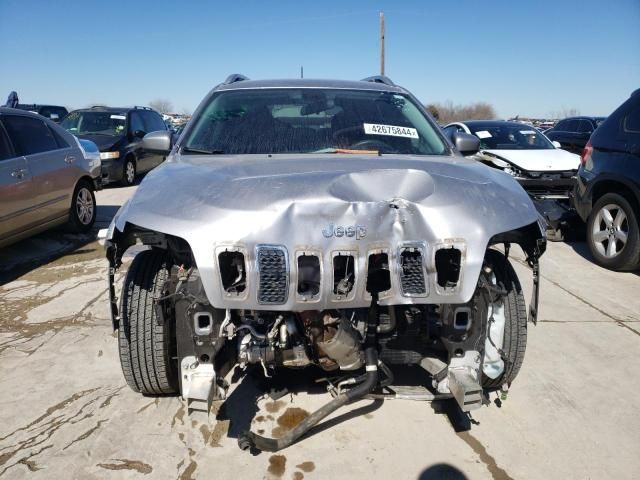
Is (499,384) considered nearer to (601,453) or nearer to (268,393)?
(601,453)

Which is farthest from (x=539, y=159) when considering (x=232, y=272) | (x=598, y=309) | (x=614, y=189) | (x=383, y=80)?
(x=232, y=272)

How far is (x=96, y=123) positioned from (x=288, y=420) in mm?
10493

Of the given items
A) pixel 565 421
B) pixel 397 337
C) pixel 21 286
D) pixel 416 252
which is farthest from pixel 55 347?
pixel 565 421

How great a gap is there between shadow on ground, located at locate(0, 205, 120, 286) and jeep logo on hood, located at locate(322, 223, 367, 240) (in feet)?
14.2

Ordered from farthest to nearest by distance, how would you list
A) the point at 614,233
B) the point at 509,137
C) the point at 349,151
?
the point at 509,137
the point at 614,233
the point at 349,151

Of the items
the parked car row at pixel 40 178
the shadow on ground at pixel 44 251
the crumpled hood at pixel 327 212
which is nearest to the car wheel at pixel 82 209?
the parked car row at pixel 40 178

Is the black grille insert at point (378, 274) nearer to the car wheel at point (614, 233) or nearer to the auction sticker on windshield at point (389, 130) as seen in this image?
the auction sticker on windshield at point (389, 130)

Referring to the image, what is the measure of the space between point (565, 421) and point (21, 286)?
4780 millimetres

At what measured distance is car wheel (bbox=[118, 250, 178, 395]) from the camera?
2.40 meters

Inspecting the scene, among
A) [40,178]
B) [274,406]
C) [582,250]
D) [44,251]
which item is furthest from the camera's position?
[582,250]

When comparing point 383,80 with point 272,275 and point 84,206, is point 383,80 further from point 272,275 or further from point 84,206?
point 84,206

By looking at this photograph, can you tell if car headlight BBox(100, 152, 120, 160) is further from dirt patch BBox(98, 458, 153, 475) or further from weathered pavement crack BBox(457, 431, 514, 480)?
weathered pavement crack BBox(457, 431, 514, 480)

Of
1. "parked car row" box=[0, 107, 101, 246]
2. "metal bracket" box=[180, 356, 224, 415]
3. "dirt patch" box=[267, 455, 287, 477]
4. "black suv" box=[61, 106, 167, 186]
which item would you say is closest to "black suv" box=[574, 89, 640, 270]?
"dirt patch" box=[267, 455, 287, 477]

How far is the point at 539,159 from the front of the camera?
7535 millimetres
